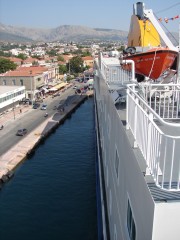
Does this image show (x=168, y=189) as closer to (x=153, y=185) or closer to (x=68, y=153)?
(x=153, y=185)

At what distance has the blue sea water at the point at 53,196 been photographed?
18.8 meters

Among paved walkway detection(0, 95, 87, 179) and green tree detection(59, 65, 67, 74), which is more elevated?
green tree detection(59, 65, 67, 74)

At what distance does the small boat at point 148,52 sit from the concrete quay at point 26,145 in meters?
18.4

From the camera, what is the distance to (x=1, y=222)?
19.6 m

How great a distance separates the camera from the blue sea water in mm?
18750

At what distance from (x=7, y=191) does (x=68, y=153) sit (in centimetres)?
1016

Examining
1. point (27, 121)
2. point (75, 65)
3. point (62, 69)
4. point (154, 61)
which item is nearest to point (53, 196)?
point (154, 61)

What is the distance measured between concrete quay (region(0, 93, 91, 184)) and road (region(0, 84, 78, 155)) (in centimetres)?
84

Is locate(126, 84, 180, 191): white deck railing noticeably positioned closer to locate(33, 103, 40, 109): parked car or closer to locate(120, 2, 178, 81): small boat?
locate(120, 2, 178, 81): small boat

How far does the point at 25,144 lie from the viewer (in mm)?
33781

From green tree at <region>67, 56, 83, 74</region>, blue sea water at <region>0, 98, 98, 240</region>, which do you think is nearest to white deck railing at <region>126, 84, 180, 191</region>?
blue sea water at <region>0, 98, 98, 240</region>

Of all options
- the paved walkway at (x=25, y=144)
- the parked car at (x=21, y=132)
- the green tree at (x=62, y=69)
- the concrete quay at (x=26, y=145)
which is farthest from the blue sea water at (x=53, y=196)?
the green tree at (x=62, y=69)

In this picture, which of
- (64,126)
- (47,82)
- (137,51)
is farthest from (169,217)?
(47,82)

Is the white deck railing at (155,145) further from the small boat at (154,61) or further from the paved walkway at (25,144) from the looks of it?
the paved walkway at (25,144)
